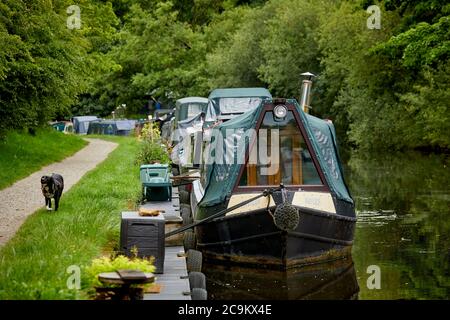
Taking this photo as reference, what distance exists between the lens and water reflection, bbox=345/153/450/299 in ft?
50.4

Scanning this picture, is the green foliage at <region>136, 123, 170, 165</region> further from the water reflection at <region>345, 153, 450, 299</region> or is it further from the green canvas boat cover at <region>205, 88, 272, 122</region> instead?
the water reflection at <region>345, 153, 450, 299</region>

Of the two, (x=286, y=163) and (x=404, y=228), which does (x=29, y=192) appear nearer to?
(x=286, y=163)

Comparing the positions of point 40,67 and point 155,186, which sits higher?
point 40,67

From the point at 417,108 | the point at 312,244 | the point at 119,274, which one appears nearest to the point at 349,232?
the point at 312,244

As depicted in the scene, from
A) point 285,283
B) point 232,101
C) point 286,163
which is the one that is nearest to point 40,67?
point 232,101

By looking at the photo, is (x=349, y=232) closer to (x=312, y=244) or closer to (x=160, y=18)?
(x=312, y=244)

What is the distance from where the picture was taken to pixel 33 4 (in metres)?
27.7

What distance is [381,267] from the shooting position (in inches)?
667

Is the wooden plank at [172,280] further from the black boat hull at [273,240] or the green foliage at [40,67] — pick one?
the green foliage at [40,67]

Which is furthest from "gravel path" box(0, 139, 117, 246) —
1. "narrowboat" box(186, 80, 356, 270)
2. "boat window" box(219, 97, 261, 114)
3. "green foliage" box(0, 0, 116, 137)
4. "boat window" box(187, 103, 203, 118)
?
"boat window" box(219, 97, 261, 114)

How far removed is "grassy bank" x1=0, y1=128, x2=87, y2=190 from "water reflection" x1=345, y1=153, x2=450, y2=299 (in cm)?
974

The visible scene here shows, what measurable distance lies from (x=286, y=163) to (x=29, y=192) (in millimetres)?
7909

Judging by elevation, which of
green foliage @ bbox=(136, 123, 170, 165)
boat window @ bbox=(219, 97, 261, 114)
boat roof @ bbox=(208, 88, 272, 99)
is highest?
boat roof @ bbox=(208, 88, 272, 99)

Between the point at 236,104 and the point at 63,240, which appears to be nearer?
the point at 63,240
